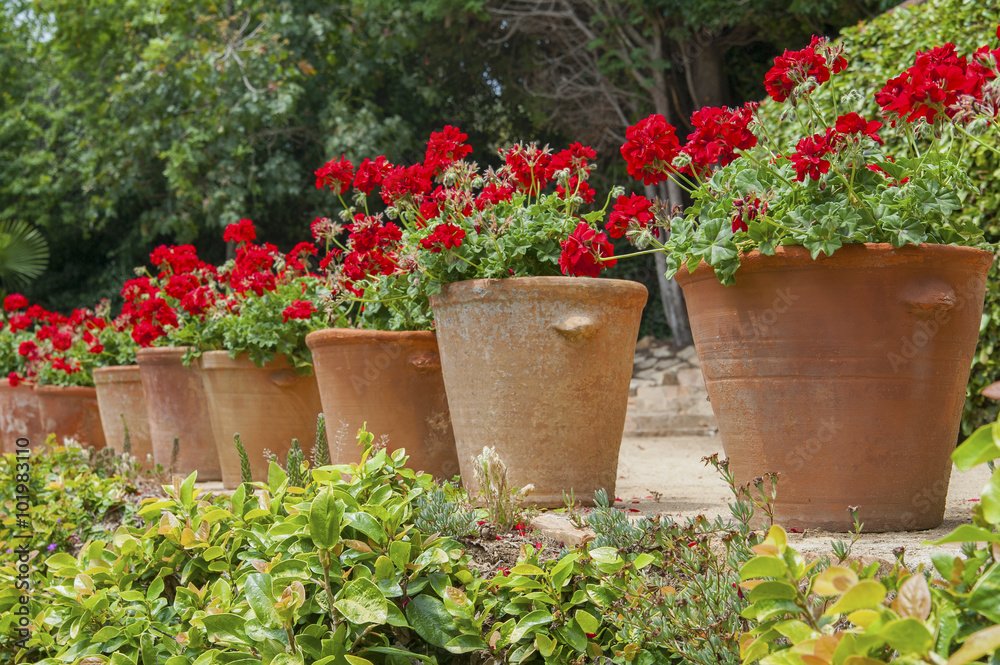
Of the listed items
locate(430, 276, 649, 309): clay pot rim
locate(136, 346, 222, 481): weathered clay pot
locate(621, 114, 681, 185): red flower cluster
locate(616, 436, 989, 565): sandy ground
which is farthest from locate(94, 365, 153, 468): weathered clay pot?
locate(621, 114, 681, 185): red flower cluster

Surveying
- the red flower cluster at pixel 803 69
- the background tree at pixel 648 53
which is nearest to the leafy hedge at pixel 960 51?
the red flower cluster at pixel 803 69

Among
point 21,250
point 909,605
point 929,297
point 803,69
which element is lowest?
point 909,605

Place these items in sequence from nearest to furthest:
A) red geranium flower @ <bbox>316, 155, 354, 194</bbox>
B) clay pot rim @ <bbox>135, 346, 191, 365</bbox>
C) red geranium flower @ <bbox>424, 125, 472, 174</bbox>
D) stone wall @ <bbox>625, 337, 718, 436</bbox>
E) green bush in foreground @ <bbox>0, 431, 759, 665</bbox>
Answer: green bush in foreground @ <bbox>0, 431, 759, 665</bbox> → red geranium flower @ <bbox>424, 125, 472, 174</bbox> → red geranium flower @ <bbox>316, 155, 354, 194</bbox> → clay pot rim @ <bbox>135, 346, 191, 365</bbox> → stone wall @ <bbox>625, 337, 718, 436</bbox>

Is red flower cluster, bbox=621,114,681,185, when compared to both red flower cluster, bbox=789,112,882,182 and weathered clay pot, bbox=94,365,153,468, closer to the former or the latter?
red flower cluster, bbox=789,112,882,182

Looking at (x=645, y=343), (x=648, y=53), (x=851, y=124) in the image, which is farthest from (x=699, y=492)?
(x=648, y=53)

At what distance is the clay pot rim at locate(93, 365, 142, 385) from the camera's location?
4656 millimetres

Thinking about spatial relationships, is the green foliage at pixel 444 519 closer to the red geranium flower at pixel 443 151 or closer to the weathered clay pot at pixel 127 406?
the red geranium flower at pixel 443 151

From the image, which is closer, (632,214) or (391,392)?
(632,214)

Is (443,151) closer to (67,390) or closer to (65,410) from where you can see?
(67,390)

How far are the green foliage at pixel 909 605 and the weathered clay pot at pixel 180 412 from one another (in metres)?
3.55

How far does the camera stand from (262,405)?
3420mm

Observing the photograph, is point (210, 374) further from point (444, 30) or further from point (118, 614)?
point (444, 30)

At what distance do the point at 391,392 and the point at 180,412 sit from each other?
1.93 m

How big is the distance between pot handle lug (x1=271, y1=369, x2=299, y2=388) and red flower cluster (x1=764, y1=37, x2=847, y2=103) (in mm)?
2335
